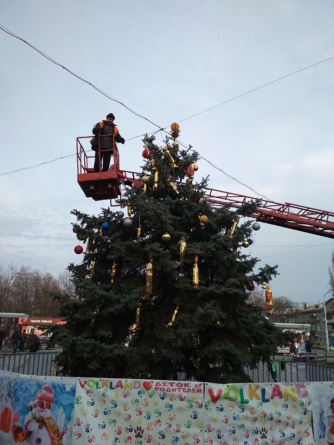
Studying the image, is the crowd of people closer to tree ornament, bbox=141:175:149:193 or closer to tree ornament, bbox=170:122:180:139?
tree ornament, bbox=141:175:149:193

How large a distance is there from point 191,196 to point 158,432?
191 inches

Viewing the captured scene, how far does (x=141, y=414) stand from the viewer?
17.7 feet

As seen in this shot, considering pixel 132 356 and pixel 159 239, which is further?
pixel 159 239

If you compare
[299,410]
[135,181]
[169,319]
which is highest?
[135,181]

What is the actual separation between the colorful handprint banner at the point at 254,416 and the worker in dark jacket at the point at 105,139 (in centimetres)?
602

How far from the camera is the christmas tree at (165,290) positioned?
7473mm

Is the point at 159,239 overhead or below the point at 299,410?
overhead

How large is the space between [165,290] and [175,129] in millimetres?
3733

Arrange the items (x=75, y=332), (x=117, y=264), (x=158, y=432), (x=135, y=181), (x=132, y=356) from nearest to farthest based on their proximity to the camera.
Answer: (x=158, y=432), (x=132, y=356), (x=75, y=332), (x=117, y=264), (x=135, y=181)

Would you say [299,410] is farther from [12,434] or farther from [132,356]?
[12,434]

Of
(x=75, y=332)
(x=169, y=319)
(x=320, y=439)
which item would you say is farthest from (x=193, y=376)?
(x=320, y=439)

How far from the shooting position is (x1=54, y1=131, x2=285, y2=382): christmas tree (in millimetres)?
7473

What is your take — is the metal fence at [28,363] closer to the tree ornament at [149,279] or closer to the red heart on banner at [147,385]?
the tree ornament at [149,279]

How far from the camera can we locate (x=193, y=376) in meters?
8.20
